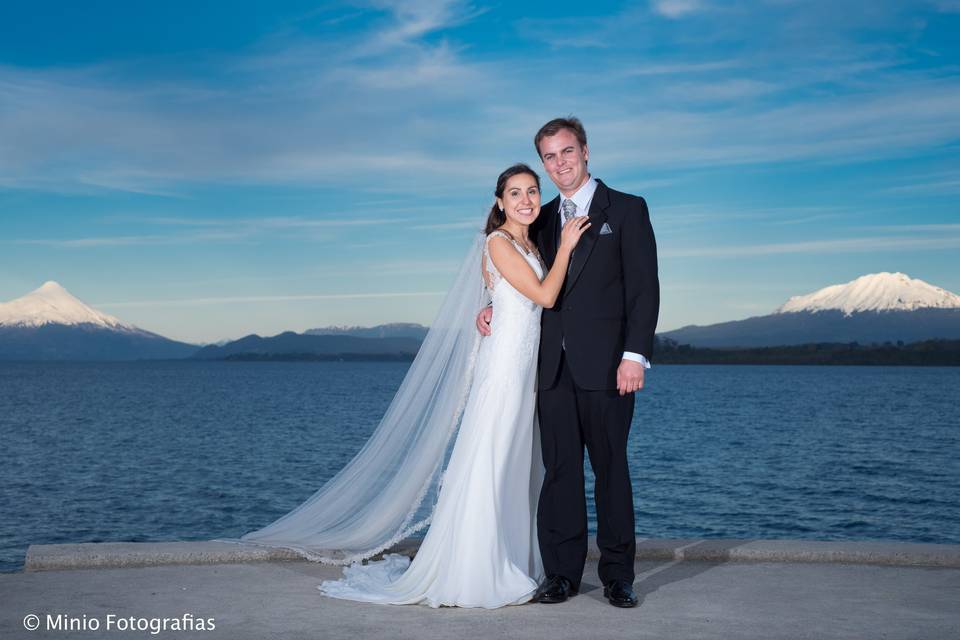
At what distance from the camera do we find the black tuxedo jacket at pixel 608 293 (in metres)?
4.70

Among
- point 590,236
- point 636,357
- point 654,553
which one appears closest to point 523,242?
point 590,236

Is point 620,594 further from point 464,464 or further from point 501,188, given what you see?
point 501,188

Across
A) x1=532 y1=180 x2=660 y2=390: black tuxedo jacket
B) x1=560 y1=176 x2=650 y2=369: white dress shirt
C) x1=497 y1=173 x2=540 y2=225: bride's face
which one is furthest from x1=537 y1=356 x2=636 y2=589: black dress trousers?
x1=497 y1=173 x2=540 y2=225: bride's face

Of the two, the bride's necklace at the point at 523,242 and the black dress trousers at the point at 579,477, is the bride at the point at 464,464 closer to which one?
the bride's necklace at the point at 523,242

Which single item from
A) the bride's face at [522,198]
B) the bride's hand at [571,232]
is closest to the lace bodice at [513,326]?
the bride's face at [522,198]

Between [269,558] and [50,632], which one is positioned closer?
[50,632]

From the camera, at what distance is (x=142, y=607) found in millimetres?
4293

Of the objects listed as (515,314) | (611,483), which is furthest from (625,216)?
(611,483)

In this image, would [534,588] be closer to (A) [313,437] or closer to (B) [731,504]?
(B) [731,504]

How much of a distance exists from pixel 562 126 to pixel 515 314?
3.29ft

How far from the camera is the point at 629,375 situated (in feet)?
15.0

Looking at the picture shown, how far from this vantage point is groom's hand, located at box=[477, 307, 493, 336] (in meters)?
5.07

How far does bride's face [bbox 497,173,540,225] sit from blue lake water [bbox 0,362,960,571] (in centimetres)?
1459

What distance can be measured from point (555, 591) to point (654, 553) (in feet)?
3.79
